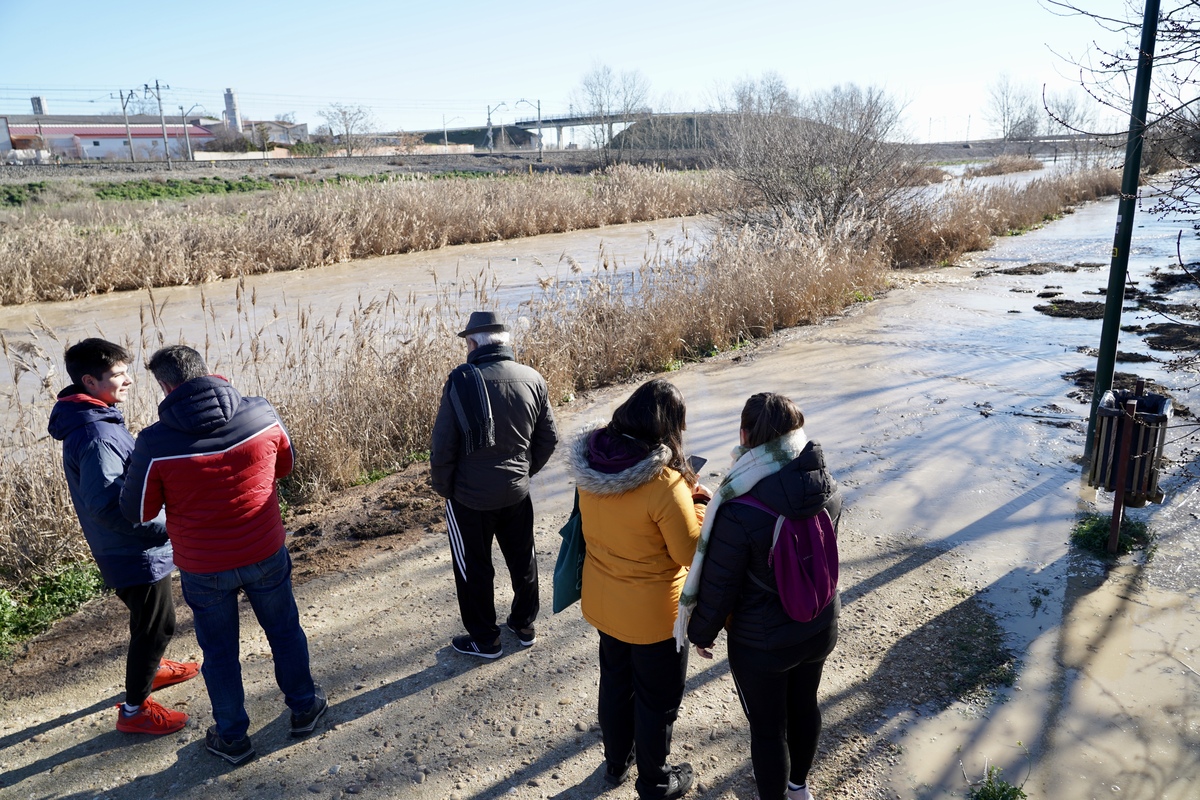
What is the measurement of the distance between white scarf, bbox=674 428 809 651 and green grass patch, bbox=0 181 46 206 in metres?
35.4

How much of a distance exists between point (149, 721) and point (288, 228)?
1808 cm

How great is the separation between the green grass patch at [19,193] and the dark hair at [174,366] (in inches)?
1330

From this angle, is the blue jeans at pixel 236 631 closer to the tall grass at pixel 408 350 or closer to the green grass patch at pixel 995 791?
the tall grass at pixel 408 350

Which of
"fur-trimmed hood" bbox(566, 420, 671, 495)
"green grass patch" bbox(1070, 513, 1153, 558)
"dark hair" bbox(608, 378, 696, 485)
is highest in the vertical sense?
"dark hair" bbox(608, 378, 696, 485)

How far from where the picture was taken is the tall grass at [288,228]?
16.6 m

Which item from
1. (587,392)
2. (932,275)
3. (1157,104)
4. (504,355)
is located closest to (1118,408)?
(1157,104)

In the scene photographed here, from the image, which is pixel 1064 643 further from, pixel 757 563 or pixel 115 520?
pixel 115 520

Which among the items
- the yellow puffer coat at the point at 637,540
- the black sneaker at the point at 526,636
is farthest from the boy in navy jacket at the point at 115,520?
the yellow puffer coat at the point at 637,540

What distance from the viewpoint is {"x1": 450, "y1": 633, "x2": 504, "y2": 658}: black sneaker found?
4.11 meters

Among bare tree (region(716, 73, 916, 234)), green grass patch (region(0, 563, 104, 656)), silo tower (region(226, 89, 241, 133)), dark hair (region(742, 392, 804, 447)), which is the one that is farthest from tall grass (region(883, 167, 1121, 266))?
silo tower (region(226, 89, 241, 133))

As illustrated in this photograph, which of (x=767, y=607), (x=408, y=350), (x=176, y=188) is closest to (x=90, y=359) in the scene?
(x=767, y=607)

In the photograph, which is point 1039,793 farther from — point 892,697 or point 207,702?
point 207,702

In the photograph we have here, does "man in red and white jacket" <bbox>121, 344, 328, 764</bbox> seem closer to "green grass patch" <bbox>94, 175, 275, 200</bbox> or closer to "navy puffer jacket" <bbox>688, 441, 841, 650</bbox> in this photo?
Result: "navy puffer jacket" <bbox>688, 441, 841, 650</bbox>

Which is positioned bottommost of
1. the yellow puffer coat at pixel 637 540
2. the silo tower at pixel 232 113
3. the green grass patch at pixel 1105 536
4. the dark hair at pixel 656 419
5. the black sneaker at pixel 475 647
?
the black sneaker at pixel 475 647
